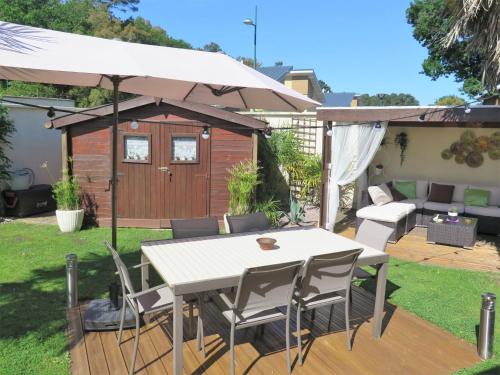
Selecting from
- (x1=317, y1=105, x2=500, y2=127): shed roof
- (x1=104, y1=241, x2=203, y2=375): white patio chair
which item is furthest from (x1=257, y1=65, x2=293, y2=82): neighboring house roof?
(x1=104, y1=241, x2=203, y2=375): white patio chair

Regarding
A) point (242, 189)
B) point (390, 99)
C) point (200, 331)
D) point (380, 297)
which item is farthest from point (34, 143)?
point (390, 99)

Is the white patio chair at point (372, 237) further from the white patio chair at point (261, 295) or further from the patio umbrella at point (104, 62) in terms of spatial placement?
the patio umbrella at point (104, 62)

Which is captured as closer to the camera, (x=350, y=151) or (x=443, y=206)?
(x=350, y=151)

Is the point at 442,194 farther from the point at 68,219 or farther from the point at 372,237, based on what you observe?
the point at 68,219

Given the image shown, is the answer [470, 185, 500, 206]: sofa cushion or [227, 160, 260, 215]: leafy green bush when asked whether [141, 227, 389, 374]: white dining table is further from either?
[470, 185, 500, 206]: sofa cushion

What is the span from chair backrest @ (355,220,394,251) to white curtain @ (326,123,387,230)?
3.30 metres

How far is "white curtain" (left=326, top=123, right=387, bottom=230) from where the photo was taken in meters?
8.05

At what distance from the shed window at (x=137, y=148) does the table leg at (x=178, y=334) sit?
19.5 feet

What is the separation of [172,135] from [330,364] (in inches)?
243

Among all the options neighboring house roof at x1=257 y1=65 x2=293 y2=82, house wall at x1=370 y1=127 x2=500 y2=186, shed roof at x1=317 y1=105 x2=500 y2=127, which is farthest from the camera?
neighboring house roof at x1=257 y1=65 x2=293 y2=82

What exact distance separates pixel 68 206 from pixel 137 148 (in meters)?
1.78

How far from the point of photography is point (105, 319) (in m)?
4.06

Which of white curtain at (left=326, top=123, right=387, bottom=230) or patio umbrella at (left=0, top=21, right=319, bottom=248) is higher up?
patio umbrella at (left=0, top=21, right=319, bottom=248)

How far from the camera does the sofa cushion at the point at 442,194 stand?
30.6 ft
